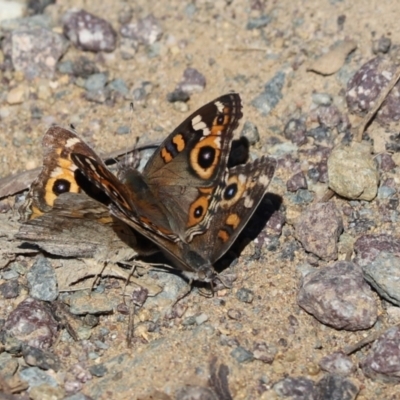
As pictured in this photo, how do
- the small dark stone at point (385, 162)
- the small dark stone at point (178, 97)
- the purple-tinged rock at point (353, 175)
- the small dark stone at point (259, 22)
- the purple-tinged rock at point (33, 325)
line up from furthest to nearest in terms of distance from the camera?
the small dark stone at point (259, 22)
the small dark stone at point (178, 97)
the small dark stone at point (385, 162)
the purple-tinged rock at point (353, 175)
the purple-tinged rock at point (33, 325)

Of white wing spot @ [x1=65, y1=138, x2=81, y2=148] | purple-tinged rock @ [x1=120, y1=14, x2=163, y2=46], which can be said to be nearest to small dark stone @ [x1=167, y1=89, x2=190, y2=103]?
purple-tinged rock @ [x1=120, y1=14, x2=163, y2=46]

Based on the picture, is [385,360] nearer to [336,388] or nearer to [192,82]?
[336,388]

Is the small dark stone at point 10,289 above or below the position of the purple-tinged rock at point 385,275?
below

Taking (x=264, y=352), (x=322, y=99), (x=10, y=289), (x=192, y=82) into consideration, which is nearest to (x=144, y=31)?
(x=192, y=82)

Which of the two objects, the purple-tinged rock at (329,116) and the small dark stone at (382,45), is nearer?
the purple-tinged rock at (329,116)

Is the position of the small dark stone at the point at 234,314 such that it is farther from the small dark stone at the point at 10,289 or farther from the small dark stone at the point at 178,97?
the small dark stone at the point at 178,97

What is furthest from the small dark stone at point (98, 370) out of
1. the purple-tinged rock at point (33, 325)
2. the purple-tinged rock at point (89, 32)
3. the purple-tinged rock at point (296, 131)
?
the purple-tinged rock at point (89, 32)

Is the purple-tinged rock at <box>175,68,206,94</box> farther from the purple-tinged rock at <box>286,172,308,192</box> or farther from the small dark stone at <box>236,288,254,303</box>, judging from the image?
the small dark stone at <box>236,288,254,303</box>
